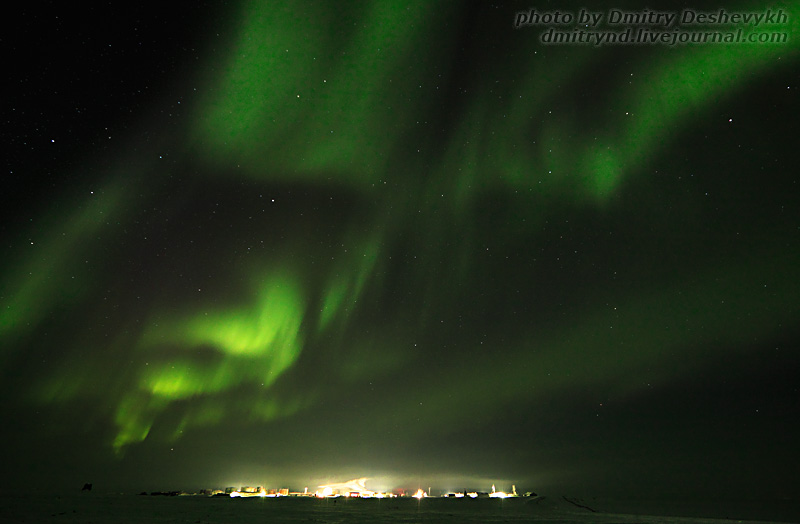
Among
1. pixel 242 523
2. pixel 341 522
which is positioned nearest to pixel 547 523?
pixel 341 522

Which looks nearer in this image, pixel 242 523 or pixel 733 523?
pixel 242 523

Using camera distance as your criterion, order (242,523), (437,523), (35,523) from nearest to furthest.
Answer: (35,523)
(242,523)
(437,523)

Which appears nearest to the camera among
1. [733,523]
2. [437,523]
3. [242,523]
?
[242,523]

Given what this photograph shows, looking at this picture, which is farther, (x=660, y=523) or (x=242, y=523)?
(x=660, y=523)

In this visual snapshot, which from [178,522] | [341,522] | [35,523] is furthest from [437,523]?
[35,523]

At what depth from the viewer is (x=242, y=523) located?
39.0 m

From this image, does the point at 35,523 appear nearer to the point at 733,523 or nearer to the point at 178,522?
the point at 178,522

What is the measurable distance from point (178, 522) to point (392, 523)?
17194 mm

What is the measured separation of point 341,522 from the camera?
41.0 m

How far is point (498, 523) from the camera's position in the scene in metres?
43.4

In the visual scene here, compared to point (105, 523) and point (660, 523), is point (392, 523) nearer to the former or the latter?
point (105, 523)

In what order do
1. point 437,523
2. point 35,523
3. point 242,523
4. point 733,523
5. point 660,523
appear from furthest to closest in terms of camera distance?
point 733,523
point 660,523
point 437,523
point 242,523
point 35,523

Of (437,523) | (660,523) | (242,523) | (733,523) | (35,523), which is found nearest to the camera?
(35,523)

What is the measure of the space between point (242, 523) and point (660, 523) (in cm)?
3802
